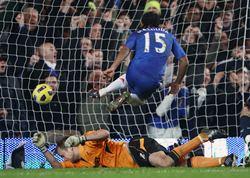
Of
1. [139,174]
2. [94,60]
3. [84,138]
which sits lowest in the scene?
[84,138]

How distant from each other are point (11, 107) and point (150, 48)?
7.62ft

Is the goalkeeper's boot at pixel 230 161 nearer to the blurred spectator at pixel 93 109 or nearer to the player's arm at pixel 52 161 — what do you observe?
the player's arm at pixel 52 161

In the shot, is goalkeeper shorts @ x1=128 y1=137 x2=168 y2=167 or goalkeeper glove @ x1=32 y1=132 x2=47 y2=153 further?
goalkeeper glove @ x1=32 y1=132 x2=47 y2=153

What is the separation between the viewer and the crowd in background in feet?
38.2

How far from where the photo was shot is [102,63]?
1198cm

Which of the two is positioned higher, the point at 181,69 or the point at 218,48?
the point at 218,48

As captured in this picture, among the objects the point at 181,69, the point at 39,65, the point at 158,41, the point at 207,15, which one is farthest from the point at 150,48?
the point at 207,15

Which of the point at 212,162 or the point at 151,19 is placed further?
the point at 151,19

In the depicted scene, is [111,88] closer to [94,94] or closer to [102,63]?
[94,94]

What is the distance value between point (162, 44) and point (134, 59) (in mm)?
394

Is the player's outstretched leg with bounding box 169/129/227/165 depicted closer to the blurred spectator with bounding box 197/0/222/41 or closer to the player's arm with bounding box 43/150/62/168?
the player's arm with bounding box 43/150/62/168

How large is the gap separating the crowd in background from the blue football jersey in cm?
113

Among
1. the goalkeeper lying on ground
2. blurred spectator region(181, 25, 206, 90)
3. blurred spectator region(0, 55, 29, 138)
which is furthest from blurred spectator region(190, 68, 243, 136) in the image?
the goalkeeper lying on ground

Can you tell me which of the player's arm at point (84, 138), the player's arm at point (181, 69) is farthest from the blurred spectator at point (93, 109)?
the player's arm at point (84, 138)
